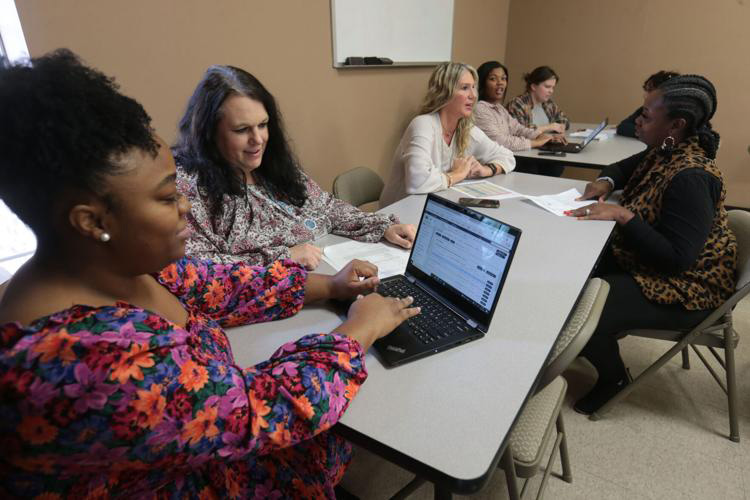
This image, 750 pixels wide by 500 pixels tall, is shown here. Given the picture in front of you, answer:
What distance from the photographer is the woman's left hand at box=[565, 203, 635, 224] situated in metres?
1.53

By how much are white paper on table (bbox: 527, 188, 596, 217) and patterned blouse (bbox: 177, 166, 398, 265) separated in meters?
0.68

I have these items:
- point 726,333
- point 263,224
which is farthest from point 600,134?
point 263,224

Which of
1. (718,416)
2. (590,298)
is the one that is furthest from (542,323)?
(718,416)

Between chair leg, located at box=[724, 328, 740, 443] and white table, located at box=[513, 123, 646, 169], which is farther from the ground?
white table, located at box=[513, 123, 646, 169]

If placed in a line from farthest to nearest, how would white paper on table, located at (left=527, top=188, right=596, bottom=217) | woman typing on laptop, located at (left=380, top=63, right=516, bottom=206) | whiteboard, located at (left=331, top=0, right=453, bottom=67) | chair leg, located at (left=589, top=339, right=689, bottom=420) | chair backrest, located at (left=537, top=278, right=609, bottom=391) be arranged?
1. whiteboard, located at (left=331, top=0, right=453, bottom=67)
2. woman typing on laptop, located at (left=380, top=63, right=516, bottom=206)
3. white paper on table, located at (left=527, top=188, right=596, bottom=217)
4. chair leg, located at (left=589, top=339, right=689, bottom=420)
5. chair backrest, located at (left=537, top=278, right=609, bottom=391)

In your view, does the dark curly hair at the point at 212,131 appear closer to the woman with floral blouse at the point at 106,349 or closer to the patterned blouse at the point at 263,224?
the patterned blouse at the point at 263,224

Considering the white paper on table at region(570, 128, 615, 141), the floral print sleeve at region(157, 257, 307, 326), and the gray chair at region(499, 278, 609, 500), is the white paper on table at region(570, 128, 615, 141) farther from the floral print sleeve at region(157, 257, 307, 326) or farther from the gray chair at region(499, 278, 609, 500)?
the floral print sleeve at region(157, 257, 307, 326)

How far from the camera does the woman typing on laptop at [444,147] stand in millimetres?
2111

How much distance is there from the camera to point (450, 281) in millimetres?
1003

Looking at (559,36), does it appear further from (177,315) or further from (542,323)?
(177,315)

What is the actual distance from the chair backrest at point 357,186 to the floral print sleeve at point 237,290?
1177 millimetres

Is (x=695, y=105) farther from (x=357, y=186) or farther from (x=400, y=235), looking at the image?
(x=357, y=186)

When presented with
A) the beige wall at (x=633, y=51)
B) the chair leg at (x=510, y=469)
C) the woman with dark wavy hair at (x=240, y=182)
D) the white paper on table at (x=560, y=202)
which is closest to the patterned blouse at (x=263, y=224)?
the woman with dark wavy hair at (x=240, y=182)

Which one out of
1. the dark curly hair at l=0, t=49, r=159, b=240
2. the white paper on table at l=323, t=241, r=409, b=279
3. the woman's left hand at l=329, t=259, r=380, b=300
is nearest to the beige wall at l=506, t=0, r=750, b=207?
the white paper on table at l=323, t=241, r=409, b=279
